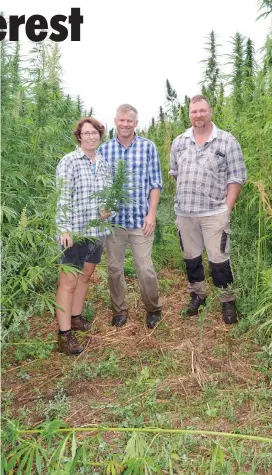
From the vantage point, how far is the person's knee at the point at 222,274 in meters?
4.13

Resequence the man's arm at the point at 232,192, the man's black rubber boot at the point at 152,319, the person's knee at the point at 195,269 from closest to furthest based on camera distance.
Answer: the man's arm at the point at 232,192 → the man's black rubber boot at the point at 152,319 → the person's knee at the point at 195,269

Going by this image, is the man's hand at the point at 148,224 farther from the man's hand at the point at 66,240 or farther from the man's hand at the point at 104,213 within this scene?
the man's hand at the point at 66,240

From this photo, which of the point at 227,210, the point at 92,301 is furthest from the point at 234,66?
the point at 92,301

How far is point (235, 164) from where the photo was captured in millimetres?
3926

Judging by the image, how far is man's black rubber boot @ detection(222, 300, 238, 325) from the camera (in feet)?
13.7

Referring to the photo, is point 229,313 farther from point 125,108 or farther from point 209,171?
point 125,108

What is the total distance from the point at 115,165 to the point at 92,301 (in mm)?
1544

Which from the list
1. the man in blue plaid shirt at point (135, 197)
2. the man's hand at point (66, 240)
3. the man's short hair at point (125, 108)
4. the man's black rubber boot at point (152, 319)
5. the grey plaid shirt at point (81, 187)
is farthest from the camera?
the man's black rubber boot at point (152, 319)

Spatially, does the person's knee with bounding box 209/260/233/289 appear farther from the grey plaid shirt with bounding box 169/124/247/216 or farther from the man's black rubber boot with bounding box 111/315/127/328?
the man's black rubber boot with bounding box 111/315/127/328

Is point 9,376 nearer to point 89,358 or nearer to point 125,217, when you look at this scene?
point 89,358

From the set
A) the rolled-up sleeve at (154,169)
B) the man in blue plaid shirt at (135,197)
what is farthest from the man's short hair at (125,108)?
the rolled-up sleeve at (154,169)

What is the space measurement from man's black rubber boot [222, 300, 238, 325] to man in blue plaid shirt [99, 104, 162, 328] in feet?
2.07

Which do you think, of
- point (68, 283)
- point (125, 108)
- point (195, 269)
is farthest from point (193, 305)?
point (125, 108)

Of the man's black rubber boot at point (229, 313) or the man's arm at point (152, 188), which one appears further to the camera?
the man's black rubber boot at point (229, 313)
